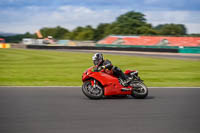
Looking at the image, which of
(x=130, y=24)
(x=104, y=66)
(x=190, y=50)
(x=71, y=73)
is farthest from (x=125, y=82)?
(x=130, y=24)

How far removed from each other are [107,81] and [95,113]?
181 centimetres

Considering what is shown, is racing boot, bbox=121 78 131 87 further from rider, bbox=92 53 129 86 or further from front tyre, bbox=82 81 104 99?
front tyre, bbox=82 81 104 99

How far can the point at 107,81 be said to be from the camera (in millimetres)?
8219

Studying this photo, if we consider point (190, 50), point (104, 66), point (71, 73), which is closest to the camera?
point (104, 66)

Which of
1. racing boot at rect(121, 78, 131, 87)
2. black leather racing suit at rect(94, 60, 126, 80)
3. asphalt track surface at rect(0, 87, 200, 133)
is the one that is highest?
black leather racing suit at rect(94, 60, 126, 80)

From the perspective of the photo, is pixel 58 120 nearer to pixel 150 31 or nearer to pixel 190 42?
pixel 190 42

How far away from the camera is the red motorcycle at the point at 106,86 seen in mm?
8211

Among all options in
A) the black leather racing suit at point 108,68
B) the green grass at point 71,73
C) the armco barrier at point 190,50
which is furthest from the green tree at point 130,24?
the black leather racing suit at point 108,68

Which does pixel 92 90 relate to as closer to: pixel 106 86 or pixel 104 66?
pixel 106 86

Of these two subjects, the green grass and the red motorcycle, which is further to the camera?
the green grass

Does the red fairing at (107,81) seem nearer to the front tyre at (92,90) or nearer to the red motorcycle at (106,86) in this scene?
the red motorcycle at (106,86)

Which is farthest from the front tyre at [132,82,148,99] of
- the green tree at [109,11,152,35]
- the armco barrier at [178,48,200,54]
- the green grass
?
the green tree at [109,11,152,35]

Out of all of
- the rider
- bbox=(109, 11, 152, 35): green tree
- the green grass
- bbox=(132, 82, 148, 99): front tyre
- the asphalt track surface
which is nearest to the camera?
the asphalt track surface

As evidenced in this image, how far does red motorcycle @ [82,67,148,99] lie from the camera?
8.21 metres
